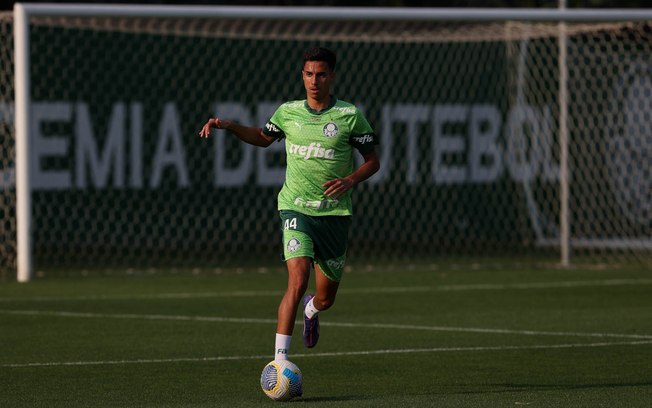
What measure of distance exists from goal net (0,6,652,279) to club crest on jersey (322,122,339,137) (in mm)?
9632

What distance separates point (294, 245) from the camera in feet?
27.7

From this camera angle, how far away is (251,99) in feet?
65.4

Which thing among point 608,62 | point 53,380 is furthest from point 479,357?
point 608,62

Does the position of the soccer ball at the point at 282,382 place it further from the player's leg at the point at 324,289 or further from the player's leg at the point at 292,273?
the player's leg at the point at 324,289

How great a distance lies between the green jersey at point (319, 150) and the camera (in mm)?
8609

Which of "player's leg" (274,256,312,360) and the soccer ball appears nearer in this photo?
the soccer ball

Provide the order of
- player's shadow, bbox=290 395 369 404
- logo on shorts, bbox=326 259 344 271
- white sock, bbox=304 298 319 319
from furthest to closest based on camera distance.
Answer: white sock, bbox=304 298 319 319, logo on shorts, bbox=326 259 344 271, player's shadow, bbox=290 395 369 404

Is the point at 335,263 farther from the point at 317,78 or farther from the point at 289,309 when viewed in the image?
the point at 317,78

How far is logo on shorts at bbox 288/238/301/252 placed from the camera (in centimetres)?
842

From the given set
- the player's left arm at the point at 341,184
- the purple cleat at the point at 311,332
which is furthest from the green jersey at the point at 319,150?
the purple cleat at the point at 311,332

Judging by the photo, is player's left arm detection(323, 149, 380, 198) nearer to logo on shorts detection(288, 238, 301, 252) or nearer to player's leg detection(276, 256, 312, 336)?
logo on shorts detection(288, 238, 301, 252)

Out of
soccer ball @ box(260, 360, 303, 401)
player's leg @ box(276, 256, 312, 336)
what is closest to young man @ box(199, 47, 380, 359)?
player's leg @ box(276, 256, 312, 336)

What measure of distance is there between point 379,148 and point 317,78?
466 inches

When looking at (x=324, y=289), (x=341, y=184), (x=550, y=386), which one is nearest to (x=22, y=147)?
(x=324, y=289)
